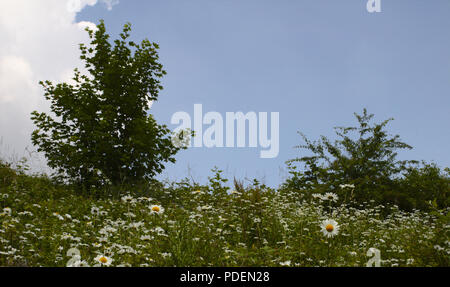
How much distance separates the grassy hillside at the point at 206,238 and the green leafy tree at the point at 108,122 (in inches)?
75.2

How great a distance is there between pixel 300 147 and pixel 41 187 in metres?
7.12

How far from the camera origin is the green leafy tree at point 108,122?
10156 millimetres

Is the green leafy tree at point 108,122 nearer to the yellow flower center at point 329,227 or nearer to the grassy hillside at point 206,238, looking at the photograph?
the grassy hillside at point 206,238

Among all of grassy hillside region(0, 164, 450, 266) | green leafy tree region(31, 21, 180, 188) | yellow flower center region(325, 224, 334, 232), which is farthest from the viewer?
green leafy tree region(31, 21, 180, 188)

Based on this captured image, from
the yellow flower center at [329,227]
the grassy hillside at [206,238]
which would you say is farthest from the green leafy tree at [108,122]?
the yellow flower center at [329,227]

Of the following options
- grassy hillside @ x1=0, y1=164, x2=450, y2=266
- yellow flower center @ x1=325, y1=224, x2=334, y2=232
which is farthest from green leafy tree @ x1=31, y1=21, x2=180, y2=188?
yellow flower center @ x1=325, y1=224, x2=334, y2=232

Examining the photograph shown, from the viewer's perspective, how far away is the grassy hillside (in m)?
4.15

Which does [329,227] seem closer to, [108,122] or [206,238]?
[206,238]

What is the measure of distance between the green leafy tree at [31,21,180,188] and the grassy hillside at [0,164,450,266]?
191 centimetres

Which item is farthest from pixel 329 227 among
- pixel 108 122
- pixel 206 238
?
pixel 108 122

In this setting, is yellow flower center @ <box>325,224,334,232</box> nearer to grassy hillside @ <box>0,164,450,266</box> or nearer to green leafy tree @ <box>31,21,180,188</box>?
grassy hillside @ <box>0,164,450,266</box>
